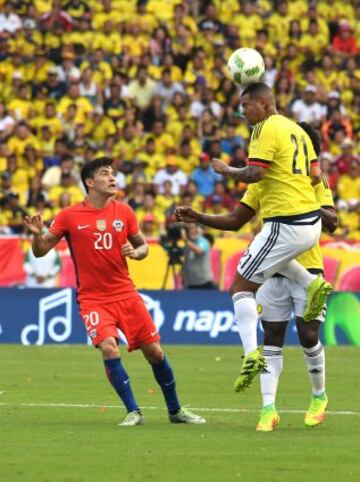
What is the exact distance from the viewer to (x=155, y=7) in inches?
1232

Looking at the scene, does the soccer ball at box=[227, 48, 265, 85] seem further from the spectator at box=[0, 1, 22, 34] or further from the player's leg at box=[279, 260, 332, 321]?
the spectator at box=[0, 1, 22, 34]

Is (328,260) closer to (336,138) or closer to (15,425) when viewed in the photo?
(336,138)

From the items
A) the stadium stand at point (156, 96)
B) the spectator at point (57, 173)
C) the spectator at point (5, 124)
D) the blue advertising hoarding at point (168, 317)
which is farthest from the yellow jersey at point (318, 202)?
the spectator at point (5, 124)

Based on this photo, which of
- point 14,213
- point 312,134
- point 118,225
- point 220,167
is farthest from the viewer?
point 14,213

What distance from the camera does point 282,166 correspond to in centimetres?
1069

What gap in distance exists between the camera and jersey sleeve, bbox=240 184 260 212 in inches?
437

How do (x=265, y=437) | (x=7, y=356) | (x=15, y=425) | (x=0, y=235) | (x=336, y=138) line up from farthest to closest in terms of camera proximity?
(x=336, y=138) → (x=0, y=235) → (x=7, y=356) → (x=15, y=425) → (x=265, y=437)

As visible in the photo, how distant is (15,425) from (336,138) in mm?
19444

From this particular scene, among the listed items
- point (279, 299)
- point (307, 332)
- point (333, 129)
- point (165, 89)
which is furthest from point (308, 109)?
point (307, 332)

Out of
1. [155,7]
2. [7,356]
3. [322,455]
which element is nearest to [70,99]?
[155,7]

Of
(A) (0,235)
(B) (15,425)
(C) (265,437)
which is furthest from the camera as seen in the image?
(A) (0,235)

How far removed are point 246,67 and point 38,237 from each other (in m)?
2.15

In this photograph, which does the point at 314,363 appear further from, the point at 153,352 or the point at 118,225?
the point at 118,225

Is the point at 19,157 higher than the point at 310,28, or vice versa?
the point at 310,28
